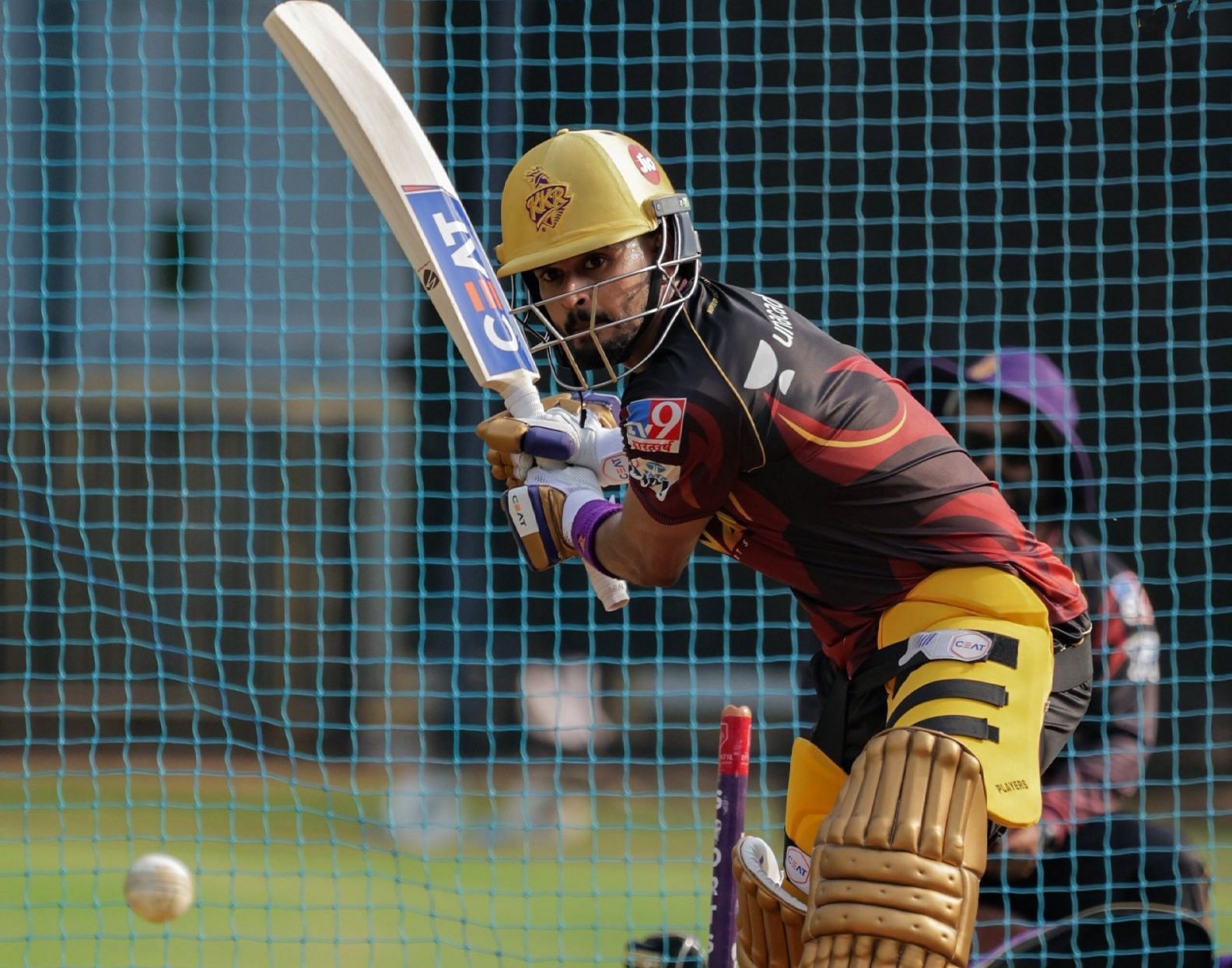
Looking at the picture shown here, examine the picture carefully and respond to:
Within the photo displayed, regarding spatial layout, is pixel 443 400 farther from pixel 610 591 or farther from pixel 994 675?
pixel 994 675

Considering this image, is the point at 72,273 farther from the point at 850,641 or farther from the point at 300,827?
the point at 850,641

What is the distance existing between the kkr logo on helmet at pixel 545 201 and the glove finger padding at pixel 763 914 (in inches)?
40.6

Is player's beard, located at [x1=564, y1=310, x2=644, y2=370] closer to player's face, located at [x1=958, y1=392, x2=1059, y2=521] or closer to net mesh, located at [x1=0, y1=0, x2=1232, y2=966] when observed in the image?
player's face, located at [x1=958, y1=392, x2=1059, y2=521]

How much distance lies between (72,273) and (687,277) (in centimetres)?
496

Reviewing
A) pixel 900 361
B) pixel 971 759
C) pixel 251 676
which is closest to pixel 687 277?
pixel 971 759

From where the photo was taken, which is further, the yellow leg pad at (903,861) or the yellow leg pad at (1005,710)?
the yellow leg pad at (1005,710)

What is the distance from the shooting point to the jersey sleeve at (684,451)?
226 centimetres

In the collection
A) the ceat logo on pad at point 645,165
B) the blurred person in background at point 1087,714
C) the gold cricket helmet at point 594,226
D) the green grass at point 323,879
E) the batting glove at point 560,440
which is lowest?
the green grass at point 323,879

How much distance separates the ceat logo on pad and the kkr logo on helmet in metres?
0.14

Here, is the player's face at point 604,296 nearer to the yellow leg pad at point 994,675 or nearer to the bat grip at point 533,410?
the bat grip at point 533,410

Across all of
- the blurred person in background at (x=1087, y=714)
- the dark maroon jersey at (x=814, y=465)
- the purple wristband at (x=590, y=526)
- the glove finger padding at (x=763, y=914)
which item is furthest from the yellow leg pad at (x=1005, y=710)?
the blurred person in background at (x=1087, y=714)

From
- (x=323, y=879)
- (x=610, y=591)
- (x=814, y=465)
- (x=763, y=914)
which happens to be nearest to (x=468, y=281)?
(x=610, y=591)

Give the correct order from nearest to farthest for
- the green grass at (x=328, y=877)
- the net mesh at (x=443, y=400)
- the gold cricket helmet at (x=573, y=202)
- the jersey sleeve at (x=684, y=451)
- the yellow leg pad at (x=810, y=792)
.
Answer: the jersey sleeve at (x=684, y=451) → the gold cricket helmet at (x=573, y=202) → the yellow leg pad at (x=810, y=792) → the green grass at (x=328, y=877) → the net mesh at (x=443, y=400)

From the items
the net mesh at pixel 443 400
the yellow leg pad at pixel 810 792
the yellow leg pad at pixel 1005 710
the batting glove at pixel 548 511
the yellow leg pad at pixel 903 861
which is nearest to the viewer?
the yellow leg pad at pixel 903 861
